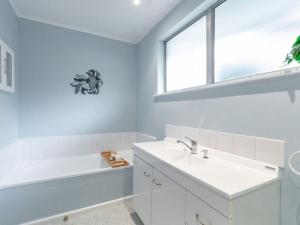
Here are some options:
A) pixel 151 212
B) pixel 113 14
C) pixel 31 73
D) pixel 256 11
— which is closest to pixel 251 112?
pixel 256 11

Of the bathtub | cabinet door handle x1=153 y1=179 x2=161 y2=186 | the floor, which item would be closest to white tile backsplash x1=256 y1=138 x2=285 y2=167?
cabinet door handle x1=153 y1=179 x2=161 y2=186

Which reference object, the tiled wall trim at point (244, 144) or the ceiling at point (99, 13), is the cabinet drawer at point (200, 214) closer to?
the tiled wall trim at point (244, 144)

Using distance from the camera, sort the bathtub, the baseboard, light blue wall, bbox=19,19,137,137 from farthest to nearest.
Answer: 1. light blue wall, bbox=19,19,137,137
2. the baseboard
3. the bathtub

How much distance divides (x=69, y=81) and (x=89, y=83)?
32 cm

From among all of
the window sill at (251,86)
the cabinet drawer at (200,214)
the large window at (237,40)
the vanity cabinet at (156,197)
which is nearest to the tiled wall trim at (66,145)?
the vanity cabinet at (156,197)

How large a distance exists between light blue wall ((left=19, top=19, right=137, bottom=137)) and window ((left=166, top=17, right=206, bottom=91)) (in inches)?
41.8

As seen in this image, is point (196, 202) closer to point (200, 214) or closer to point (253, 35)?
point (200, 214)

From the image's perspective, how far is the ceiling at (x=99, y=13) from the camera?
210 cm

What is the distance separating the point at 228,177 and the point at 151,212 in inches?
35.0

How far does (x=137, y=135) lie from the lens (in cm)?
327

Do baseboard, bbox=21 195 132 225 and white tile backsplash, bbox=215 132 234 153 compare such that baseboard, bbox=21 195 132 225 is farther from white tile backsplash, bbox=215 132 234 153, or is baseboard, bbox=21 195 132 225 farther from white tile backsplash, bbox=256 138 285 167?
white tile backsplash, bbox=256 138 285 167

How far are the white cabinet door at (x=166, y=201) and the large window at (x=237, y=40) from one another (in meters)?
1.09

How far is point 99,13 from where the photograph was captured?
7.59 feet

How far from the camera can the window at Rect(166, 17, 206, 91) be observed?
6.20 feet
